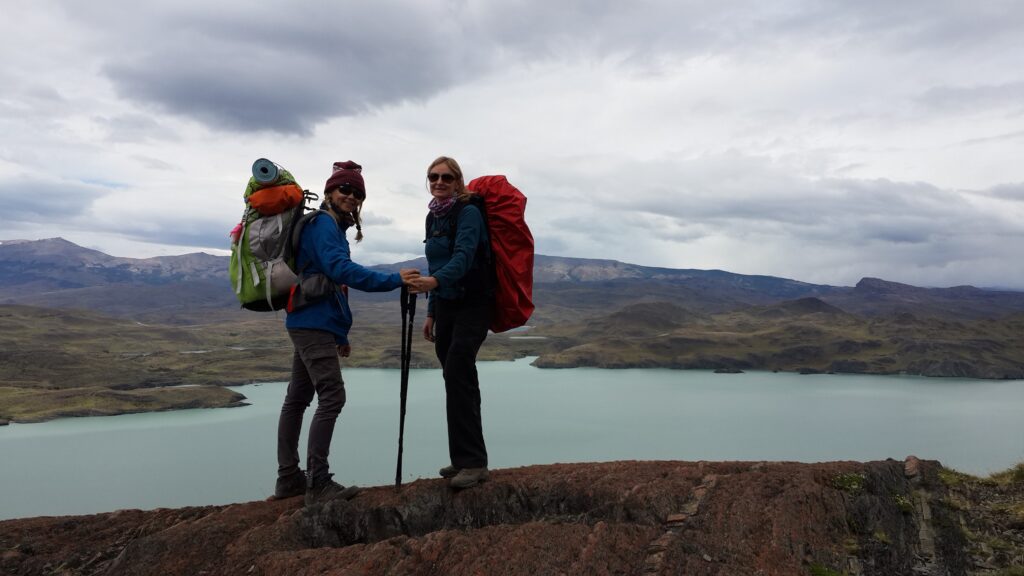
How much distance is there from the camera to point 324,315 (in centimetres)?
648

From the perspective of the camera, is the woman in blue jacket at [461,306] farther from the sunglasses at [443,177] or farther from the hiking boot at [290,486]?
the hiking boot at [290,486]

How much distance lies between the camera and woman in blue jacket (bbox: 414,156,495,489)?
6.34 meters

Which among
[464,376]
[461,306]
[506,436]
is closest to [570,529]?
[464,376]

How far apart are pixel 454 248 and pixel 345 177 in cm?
157

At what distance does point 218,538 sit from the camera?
580 cm

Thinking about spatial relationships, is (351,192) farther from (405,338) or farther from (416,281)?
(405,338)

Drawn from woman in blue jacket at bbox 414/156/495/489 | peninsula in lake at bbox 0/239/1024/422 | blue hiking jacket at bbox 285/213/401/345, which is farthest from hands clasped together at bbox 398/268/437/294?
peninsula in lake at bbox 0/239/1024/422

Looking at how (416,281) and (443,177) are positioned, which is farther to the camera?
(443,177)

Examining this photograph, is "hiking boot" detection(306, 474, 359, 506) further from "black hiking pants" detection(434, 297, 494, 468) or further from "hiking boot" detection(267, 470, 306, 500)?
"black hiking pants" detection(434, 297, 494, 468)

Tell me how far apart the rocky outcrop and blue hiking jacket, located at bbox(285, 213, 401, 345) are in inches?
72.5

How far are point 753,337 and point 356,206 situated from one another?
491 feet

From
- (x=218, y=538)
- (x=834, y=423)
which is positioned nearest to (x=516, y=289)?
(x=218, y=538)

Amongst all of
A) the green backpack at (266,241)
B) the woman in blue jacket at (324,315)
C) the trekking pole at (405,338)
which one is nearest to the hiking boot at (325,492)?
the woman in blue jacket at (324,315)

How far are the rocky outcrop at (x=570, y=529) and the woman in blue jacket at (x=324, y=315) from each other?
59 centimetres
